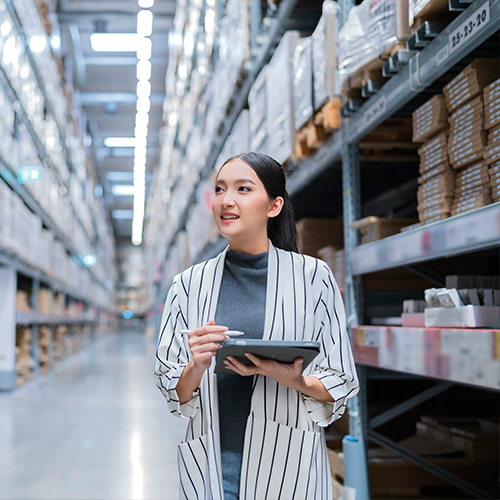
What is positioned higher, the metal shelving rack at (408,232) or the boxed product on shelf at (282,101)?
the boxed product on shelf at (282,101)

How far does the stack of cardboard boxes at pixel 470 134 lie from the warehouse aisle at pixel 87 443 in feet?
8.40

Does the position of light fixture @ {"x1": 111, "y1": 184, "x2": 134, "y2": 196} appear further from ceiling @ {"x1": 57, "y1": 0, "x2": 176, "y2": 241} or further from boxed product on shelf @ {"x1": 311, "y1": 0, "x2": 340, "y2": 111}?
boxed product on shelf @ {"x1": 311, "y1": 0, "x2": 340, "y2": 111}

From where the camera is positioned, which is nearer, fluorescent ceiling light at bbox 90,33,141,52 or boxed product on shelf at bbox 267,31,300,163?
boxed product on shelf at bbox 267,31,300,163

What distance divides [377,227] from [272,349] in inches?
92.5

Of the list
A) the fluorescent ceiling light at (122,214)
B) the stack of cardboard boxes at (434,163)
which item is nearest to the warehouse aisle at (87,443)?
the stack of cardboard boxes at (434,163)

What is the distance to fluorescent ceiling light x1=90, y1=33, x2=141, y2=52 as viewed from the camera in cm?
1700

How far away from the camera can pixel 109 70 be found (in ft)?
64.7

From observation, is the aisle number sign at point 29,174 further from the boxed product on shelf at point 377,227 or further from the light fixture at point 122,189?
the light fixture at point 122,189

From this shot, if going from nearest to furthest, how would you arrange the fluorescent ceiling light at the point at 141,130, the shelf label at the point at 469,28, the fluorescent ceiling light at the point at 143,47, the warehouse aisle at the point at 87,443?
the shelf label at the point at 469,28, the warehouse aisle at the point at 87,443, the fluorescent ceiling light at the point at 143,47, the fluorescent ceiling light at the point at 141,130

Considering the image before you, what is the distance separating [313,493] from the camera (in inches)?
55.8

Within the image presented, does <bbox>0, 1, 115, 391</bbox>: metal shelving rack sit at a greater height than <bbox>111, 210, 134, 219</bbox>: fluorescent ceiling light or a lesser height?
lesser

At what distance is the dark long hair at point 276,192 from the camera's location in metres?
1.58

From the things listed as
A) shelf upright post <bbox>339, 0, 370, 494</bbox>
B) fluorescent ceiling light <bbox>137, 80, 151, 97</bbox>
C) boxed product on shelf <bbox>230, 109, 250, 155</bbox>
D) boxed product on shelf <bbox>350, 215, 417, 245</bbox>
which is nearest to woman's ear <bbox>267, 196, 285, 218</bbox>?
boxed product on shelf <bbox>350, 215, 417, 245</bbox>

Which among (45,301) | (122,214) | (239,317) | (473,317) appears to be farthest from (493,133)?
(122,214)
